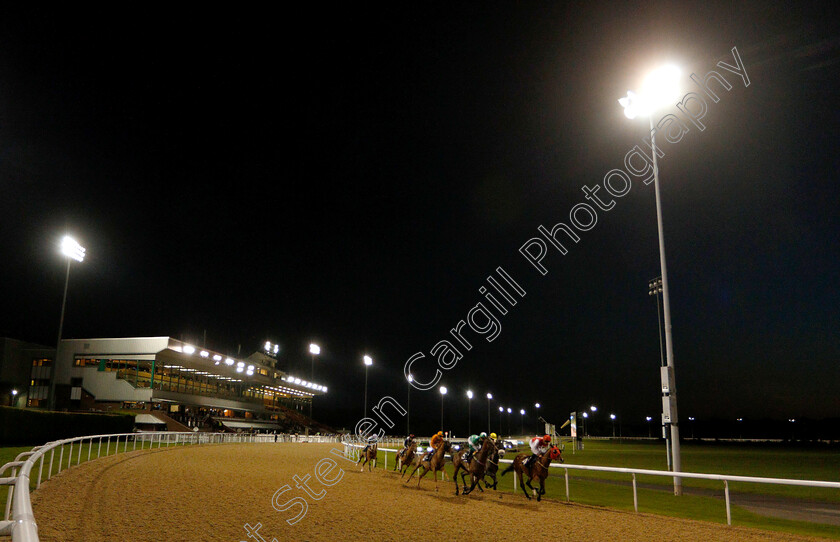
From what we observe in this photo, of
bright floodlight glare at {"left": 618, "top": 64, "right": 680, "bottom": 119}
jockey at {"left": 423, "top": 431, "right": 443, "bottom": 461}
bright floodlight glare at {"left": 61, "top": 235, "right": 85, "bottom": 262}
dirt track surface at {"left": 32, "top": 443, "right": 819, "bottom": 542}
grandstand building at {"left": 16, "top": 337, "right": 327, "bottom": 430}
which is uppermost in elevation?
bright floodlight glare at {"left": 618, "top": 64, "right": 680, "bottom": 119}

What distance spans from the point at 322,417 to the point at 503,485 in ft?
313

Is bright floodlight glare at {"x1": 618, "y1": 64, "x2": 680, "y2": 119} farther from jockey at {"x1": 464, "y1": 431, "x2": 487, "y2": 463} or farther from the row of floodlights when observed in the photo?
the row of floodlights

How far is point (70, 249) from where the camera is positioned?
21.3 m

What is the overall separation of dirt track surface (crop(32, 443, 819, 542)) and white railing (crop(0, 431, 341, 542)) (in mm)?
553

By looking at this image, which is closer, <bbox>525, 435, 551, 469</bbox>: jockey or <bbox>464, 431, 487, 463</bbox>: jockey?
<bbox>525, 435, 551, 469</bbox>: jockey

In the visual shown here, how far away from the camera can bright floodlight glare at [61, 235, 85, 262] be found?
21109mm

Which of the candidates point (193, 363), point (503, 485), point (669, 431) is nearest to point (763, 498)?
point (669, 431)

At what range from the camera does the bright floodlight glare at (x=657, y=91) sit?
10898 millimetres

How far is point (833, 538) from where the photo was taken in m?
6.79

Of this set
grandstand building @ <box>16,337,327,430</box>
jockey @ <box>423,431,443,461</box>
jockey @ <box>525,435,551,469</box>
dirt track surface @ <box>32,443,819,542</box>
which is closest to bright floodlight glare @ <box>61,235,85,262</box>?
grandstand building @ <box>16,337,327,430</box>

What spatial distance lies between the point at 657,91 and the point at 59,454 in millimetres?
16372

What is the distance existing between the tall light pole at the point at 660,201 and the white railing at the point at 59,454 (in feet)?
32.8

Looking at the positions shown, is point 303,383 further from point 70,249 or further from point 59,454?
point 59,454


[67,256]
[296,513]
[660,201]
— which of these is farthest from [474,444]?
[67,256]
